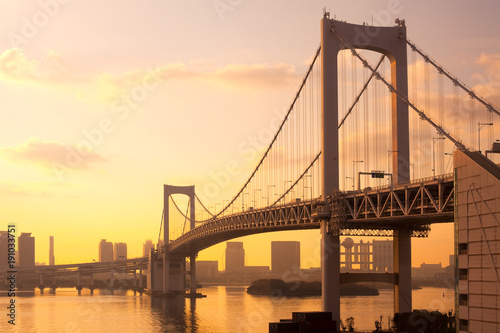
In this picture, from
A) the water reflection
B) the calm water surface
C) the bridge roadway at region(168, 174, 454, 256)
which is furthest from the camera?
the water reflection

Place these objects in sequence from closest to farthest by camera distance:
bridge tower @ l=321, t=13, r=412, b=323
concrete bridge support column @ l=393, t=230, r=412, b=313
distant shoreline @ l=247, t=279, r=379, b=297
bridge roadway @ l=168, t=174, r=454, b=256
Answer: bridge roadway @ l=168, t=174, r=454, b=256 < bridge tower @ l=321, t=13, r=412, b=323 < concrete bridge support column @ l=393, t=230, r=412, b=313 < distant shoreline @ l=247, t=279, r=379, b=297

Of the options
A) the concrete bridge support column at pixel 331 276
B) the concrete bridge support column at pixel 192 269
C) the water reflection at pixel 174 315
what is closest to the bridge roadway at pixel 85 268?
the concrete bridge support column at pixel 192 269

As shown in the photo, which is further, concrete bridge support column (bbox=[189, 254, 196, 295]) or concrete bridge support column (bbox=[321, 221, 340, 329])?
concrete bridge support column (bbox=[189, 254, 196, 295])

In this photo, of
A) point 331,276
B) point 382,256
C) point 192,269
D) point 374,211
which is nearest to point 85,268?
point 192,269

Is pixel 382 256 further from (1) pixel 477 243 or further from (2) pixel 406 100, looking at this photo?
(1) pixel 477 243

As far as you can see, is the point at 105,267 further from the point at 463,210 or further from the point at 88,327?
the point at 463,210

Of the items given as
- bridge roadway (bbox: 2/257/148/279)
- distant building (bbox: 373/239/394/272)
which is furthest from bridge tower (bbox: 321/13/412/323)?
distant building (bbox: 373/239/394/272)

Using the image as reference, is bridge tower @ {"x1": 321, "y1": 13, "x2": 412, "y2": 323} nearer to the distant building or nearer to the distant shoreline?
the distant shoreline
